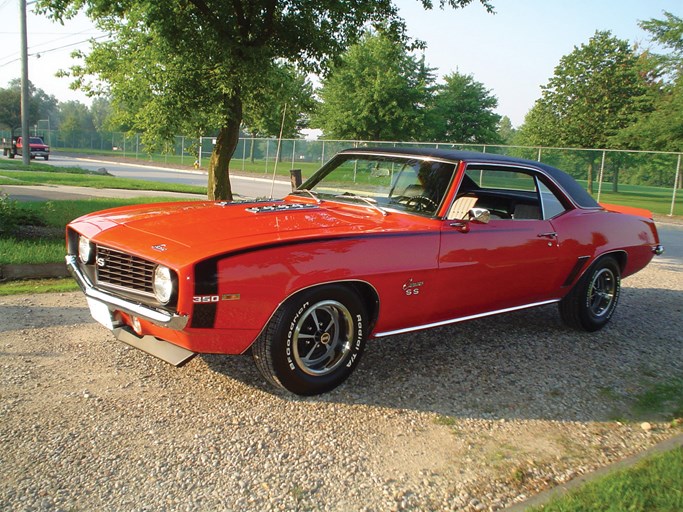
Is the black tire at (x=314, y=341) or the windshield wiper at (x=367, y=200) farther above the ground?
the windshield wiper at (x=367, y=200)

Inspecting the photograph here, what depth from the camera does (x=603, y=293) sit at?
598cm

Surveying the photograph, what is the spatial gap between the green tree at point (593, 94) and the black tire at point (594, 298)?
30.4 meters

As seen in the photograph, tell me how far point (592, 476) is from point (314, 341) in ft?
5.69

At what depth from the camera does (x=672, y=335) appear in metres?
5.93

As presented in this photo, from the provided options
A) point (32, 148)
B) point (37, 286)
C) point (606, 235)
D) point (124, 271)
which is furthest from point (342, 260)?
point (32, 148)

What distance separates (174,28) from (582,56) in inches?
1306

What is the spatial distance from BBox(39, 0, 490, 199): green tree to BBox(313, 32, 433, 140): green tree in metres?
27.6

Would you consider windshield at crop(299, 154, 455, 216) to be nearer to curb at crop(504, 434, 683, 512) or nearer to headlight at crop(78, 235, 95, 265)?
headlight at crop(78, 235, 95, 265)

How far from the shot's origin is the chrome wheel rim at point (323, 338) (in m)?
3.84

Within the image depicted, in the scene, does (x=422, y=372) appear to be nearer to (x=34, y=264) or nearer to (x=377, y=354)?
(x=377, y=354)

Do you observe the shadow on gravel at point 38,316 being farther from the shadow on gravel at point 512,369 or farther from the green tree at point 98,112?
the green tree at point 98,112

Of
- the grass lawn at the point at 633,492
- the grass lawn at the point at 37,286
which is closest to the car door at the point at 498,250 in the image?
the grass lawn at the point at 633,492

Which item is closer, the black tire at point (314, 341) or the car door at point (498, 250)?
the black tire at point (314, 341)

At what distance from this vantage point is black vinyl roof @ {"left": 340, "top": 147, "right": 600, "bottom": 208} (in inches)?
195
